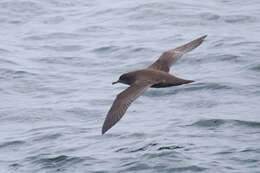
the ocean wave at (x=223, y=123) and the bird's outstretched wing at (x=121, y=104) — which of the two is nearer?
the bird's outstretched wing at (x=121, y=104)

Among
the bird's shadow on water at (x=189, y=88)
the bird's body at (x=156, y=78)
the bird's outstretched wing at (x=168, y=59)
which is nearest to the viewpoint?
the bird's body at (x=156, y=78)

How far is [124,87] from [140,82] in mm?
3907

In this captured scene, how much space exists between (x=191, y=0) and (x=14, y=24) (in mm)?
4679

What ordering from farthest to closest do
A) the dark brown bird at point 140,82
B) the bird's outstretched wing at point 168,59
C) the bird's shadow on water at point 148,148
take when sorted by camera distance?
the bird's outstretched wing at point 168,59, the bird's shadow on water at point 148,148, the dark brown bird at point 140,82

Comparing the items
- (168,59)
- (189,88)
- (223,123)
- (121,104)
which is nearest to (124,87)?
(189,88)

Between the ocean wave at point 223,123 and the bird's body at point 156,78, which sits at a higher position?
the bird's body at point 156,78

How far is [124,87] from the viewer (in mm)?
14273

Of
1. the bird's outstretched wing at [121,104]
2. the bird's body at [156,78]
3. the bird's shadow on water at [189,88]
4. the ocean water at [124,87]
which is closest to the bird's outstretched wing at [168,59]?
the bird's body at [156,78]

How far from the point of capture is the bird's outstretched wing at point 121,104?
952 centimetres

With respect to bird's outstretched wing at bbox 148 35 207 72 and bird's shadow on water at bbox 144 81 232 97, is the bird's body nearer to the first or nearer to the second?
bird's outstretched wing at bbox 148 35 207 72

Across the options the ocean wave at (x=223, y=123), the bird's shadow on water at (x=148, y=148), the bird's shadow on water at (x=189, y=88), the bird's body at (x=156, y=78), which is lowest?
the bird's shadow on water at (x=148, y=148)

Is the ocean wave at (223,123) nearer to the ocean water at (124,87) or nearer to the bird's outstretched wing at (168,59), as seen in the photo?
the ocean water at (124,87)

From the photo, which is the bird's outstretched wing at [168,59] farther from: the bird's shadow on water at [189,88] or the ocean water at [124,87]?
the bird's shadow on water at [189,88]

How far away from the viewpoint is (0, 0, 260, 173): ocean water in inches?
411
